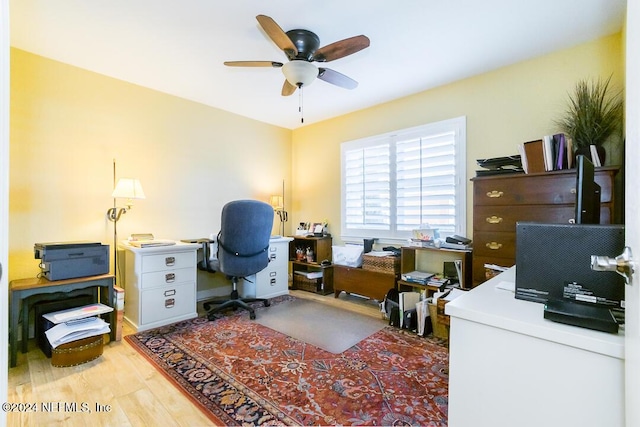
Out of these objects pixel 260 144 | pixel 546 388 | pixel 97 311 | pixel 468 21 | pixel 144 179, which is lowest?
pixel 97 311

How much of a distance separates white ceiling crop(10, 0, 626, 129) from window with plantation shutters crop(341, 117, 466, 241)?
0.62 m

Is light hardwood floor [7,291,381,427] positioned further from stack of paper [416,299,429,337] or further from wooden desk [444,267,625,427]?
stack of paper [416,299,429,337]

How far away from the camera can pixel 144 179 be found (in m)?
3.12

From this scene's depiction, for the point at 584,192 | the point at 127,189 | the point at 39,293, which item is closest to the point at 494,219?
the point at 584,192

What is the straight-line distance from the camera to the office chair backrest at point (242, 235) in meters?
2.72

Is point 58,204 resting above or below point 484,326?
above

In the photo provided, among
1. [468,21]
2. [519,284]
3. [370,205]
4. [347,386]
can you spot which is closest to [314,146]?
[370,205]

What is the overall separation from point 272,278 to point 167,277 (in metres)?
1.24

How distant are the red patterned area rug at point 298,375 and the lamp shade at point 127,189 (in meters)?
1.24

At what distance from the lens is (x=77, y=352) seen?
199cm

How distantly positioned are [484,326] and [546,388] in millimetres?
173

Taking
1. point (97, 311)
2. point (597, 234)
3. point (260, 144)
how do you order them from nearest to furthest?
point (597, 234)
point (97, 311)
point (260, 144)

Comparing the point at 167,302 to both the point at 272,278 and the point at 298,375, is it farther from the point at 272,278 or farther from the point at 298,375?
the point at 298,375

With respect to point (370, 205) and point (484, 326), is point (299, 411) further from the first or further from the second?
point (370, 205)
